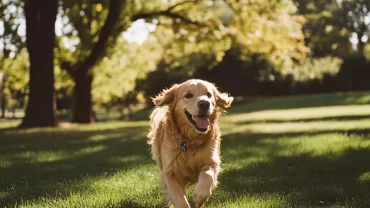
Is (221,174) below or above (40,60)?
below

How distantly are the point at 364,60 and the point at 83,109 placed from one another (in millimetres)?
34130

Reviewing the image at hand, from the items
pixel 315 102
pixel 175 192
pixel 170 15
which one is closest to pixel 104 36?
pixel 170 15

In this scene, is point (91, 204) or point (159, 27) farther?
point (159, 27)

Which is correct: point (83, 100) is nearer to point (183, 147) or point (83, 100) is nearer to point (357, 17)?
point (183, 147)

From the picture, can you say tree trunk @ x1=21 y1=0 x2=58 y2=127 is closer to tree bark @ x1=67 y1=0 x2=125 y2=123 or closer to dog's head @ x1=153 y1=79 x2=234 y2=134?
tree bark @ x1=67 y1=0 x2=125 y2=123

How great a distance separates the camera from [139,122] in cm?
2208

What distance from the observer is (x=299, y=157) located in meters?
8.02

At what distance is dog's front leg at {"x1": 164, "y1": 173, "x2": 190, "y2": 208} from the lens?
4152mm

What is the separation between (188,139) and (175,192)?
561 millimetres

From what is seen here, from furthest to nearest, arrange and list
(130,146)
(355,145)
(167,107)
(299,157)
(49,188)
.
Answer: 1. (130,146)
2. (355,145)
3. (299,157)
4. (49,188)
5. (167,107)

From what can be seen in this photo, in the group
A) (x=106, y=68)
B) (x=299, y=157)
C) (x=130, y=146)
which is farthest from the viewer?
(x=106, y=68)

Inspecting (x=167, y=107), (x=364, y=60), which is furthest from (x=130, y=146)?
(x=364, y=60)

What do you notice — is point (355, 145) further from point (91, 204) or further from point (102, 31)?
point (102, 31)

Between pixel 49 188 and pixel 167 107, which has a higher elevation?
pixel 167 107
